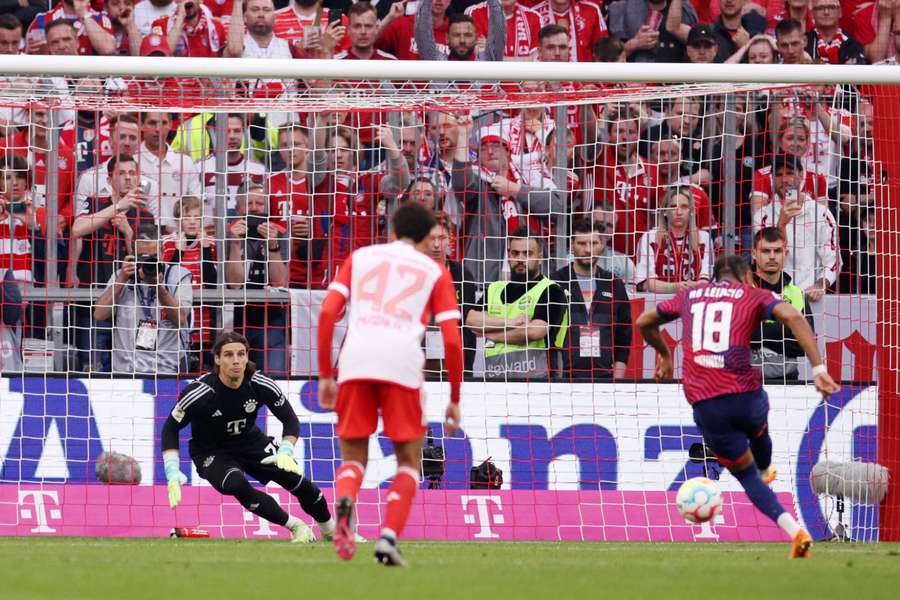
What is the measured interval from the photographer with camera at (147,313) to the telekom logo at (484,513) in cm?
300

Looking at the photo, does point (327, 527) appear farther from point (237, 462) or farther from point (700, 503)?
point (700, 503)

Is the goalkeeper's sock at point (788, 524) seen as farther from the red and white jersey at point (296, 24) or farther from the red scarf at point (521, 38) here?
the red and white jersey at point (296, 24)

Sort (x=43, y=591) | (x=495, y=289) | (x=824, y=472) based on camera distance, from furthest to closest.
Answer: (x=495, y=289), (x=824, y=472), (x=43, y=591)

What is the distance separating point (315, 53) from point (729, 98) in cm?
466

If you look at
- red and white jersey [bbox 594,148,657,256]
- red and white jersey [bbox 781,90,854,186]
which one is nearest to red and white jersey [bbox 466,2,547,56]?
red and white jersey [bbox 594,148,657,256]

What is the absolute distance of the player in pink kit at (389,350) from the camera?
7.64 m

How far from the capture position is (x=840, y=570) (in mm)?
8133

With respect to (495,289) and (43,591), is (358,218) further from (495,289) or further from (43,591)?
(43,591)

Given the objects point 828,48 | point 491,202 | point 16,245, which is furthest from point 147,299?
point 828,48

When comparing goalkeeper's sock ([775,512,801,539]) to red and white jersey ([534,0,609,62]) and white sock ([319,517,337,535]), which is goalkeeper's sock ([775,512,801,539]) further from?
red and white jersey ([534,0,609,62])

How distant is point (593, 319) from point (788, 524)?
14.8ft

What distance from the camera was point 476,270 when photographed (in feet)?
45.2

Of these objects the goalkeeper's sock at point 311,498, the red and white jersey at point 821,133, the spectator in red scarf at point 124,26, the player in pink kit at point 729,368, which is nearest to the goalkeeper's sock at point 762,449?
the player in pink kit at point 729,368

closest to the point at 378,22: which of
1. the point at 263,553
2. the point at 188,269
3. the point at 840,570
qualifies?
the point at 188,269
